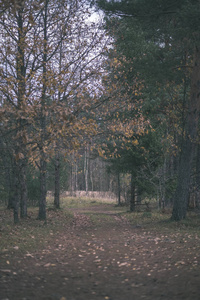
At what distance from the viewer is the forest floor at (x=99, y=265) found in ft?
15.4

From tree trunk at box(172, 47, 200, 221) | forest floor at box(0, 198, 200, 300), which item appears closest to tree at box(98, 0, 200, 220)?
tree trunk at box(172, 47, 200, 221)

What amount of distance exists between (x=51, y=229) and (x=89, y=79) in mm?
6448

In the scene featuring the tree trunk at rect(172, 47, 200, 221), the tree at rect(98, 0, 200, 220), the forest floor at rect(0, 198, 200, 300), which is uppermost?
the tree at rect(98, 0, 200, 220)

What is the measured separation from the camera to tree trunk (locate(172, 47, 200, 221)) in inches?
473

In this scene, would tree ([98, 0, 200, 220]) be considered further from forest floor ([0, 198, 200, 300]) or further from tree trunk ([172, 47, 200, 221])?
forest floor ([0, 198, 200, 300])

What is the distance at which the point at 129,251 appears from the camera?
8023 mm

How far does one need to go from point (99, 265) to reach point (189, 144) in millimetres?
7403

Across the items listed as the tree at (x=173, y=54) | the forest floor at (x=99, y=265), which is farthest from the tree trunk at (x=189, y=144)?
the forest floor at (x=99, y=265)

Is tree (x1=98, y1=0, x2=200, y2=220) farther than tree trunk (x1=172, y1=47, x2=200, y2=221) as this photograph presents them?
No

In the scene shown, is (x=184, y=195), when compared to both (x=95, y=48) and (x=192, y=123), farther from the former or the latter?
(x=95, y=48)

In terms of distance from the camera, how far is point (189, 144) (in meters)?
12.4

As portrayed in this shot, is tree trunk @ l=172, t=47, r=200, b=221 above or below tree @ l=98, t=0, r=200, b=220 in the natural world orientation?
below

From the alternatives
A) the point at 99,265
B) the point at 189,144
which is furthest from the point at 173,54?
the point at 99,265

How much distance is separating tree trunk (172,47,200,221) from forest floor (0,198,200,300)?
1.80 m
